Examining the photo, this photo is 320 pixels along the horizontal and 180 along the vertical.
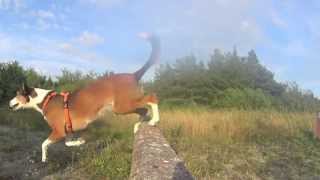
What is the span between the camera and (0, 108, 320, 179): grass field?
10.3 metres

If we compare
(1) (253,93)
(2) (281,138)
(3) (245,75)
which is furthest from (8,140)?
(3) (245,75)

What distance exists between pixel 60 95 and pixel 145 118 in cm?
166

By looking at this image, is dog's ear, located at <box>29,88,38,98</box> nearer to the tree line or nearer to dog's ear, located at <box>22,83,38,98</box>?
dog's ear, located at <box>22,83,38,98</box>

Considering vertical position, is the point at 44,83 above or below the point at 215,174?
above

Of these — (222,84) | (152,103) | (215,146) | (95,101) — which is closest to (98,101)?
(95,101)

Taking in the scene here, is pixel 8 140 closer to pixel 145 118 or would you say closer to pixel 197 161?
pixel 197 161

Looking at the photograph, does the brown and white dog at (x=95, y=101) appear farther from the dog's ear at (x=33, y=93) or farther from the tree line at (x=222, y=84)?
the tree line at (x=222, y=84)

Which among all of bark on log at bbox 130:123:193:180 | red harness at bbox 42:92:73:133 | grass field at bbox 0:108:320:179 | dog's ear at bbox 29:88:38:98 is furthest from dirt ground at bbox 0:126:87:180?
bark on log at bbox 130:123:193:180

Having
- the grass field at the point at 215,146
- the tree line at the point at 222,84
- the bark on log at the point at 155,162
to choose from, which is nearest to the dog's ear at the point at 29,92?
the grass field at the point at 215,146

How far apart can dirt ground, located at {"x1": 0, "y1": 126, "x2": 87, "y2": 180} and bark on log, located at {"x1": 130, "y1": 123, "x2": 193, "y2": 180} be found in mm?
4244

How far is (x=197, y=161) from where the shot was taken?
10852 millimetres

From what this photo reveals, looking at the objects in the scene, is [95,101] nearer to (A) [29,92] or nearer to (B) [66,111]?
(B) [66,111]

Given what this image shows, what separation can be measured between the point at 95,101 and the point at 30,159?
3.35m

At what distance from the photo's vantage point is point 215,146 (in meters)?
13.1
